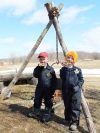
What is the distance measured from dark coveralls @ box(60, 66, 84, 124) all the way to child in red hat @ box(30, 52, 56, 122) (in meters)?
0.38

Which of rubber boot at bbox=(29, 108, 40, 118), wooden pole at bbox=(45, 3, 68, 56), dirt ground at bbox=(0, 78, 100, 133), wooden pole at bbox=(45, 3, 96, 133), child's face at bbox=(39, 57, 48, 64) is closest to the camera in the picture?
dirt ground at bbox=(0, 78, 100, 133)

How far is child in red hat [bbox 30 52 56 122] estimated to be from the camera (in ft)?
25.8

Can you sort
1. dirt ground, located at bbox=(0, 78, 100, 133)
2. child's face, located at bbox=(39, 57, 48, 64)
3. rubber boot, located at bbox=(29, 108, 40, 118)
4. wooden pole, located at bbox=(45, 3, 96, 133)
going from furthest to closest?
rubber boot, located at bbox=(29, 108, 40, 118)
child's face, located at bbox=(39, 57, 48, 64)
wooden pole, located at bbox=(45, 3, 96, 133)
dirt ground, located at bbox=(0, 78, 100, 133)

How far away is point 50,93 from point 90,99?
2.98 m

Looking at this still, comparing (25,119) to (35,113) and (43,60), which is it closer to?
(35,113)

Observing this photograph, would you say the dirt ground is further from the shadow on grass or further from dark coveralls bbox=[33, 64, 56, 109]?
dark coveralls bbox=[33, 64, 56, 109]

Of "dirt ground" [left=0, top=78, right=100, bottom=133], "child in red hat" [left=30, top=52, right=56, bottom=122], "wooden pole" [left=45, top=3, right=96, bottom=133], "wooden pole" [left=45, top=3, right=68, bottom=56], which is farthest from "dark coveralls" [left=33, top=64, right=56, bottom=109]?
"wooden pole" [left=45, top=3, right=68, bottom=56]

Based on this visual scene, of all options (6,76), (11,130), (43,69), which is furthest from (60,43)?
(6,76)

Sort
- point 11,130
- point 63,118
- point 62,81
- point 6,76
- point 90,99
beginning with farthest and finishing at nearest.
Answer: point 6,76, point 90,99, point 63,118, point 62,81, point 11,130

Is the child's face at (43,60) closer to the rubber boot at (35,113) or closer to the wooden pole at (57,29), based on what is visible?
the wooden pole at (57,29)

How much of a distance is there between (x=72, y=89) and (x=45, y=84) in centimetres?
69

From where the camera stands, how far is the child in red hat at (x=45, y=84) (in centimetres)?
788

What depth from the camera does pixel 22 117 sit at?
26.4 feet

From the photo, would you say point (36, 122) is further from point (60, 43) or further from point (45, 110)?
point (60, 43)
